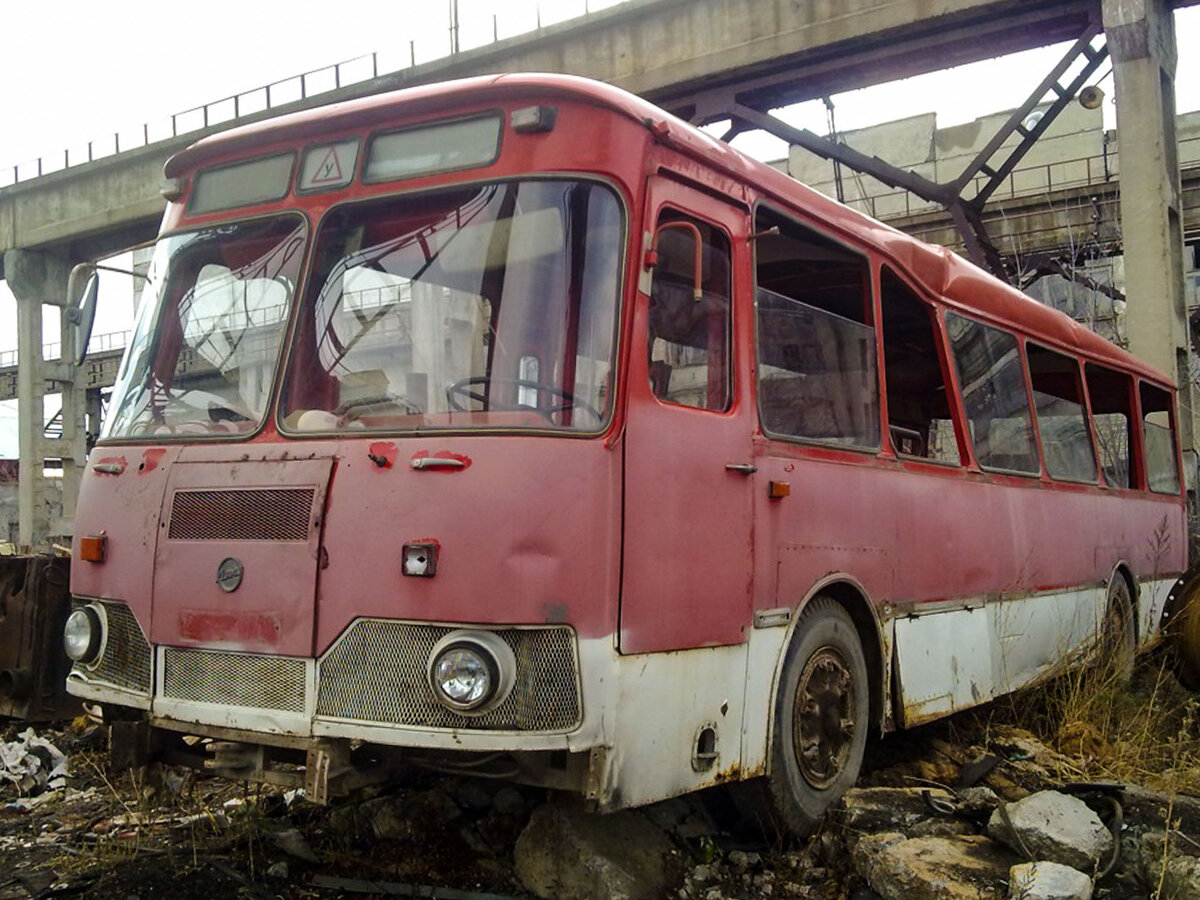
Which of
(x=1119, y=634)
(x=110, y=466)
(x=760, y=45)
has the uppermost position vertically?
(x=760, y=45)

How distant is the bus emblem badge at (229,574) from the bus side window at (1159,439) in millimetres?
8111

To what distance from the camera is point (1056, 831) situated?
14.3ft

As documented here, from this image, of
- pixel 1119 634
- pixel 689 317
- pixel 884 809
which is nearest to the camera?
pixel 689 317

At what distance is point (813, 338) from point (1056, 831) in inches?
87.0

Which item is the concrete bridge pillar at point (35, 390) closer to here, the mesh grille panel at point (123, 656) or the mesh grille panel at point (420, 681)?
the mesh grille panel at point (123, 656)

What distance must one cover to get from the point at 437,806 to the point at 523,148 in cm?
268

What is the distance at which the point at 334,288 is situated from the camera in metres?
4.33

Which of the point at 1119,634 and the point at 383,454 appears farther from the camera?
the point at 1119,634

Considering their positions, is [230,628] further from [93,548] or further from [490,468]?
[490,468]

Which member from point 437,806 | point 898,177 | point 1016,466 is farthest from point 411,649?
point 898,177

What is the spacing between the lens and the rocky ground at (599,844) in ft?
13.8

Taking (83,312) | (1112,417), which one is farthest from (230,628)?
(1112,417)

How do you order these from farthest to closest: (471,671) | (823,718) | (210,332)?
(823,718)
(210,332)
(471,671)

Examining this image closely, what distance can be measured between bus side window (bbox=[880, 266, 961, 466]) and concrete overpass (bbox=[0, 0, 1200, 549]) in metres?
10.3
